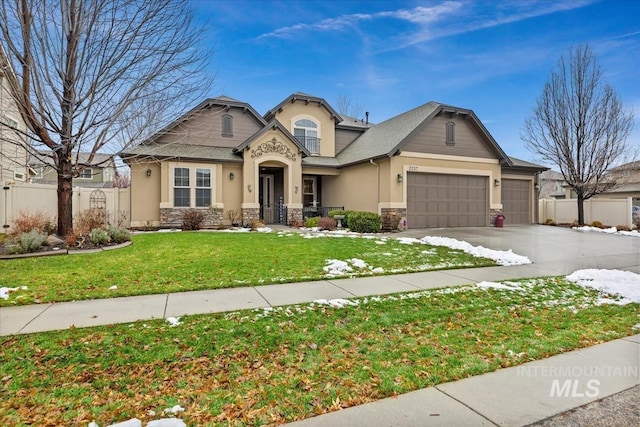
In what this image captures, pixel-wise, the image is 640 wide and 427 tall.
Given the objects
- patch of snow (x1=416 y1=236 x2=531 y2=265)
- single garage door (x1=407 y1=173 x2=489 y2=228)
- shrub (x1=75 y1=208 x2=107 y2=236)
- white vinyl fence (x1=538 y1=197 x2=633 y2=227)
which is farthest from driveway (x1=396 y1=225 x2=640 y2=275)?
shrub (x1=75 y1=208 x2=107 y2=236)

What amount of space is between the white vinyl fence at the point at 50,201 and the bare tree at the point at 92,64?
11.1 feet

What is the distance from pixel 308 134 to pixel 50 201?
12.7m

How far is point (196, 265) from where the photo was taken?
7.45 meters

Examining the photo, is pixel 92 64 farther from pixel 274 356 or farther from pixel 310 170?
pixel 310 170

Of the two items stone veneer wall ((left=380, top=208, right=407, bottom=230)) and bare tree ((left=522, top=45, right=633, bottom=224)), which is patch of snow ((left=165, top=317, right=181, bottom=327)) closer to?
stone veneer wall ((left=380, top=208, right=407, bottom=230))

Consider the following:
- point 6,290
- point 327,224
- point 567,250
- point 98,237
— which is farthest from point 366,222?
point 6,290

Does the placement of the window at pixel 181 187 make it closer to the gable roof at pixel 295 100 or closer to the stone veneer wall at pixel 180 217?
the stone veneer wall at pixel 180 217

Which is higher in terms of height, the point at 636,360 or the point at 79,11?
the point at 79,11

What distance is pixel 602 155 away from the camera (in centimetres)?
1881

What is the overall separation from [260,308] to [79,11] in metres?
9.37

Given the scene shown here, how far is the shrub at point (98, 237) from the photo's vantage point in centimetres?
954

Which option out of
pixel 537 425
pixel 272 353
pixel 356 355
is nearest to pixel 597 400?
pixel 537 425

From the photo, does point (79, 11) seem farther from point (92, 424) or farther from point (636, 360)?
point (636, 360)

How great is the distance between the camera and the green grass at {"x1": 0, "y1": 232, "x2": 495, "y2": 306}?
18.9 feet
